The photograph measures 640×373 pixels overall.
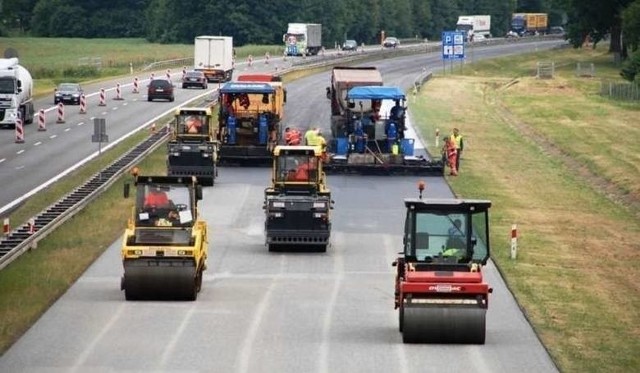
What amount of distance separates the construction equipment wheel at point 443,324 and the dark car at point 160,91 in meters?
65.8

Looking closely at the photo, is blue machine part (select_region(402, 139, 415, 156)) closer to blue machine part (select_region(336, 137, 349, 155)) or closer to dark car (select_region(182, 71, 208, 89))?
blue machine part (select_region(336, 137, 349, 155))

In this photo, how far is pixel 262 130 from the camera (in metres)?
57.1

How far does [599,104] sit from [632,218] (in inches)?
1895

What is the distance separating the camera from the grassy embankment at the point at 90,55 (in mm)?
117000

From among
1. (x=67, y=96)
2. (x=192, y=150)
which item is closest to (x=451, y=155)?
(x=192, y=150)

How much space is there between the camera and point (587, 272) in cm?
3544

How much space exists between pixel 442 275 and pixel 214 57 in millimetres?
84036

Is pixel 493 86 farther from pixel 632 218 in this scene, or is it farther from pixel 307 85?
pixel 632 218

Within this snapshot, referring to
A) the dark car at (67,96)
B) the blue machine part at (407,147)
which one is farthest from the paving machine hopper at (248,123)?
the dark car at (67,96)

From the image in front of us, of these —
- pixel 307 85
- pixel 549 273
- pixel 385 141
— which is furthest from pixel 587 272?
pixel 307 85

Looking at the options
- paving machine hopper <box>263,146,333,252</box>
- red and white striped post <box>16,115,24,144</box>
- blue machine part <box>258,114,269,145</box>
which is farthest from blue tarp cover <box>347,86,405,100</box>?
paving machine hopper <box>263,146,333,252</box>

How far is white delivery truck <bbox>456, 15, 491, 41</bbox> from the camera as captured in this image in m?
183

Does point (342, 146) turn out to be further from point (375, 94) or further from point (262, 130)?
point (262, 130)

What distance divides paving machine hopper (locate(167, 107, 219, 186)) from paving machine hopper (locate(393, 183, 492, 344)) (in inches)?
1011
